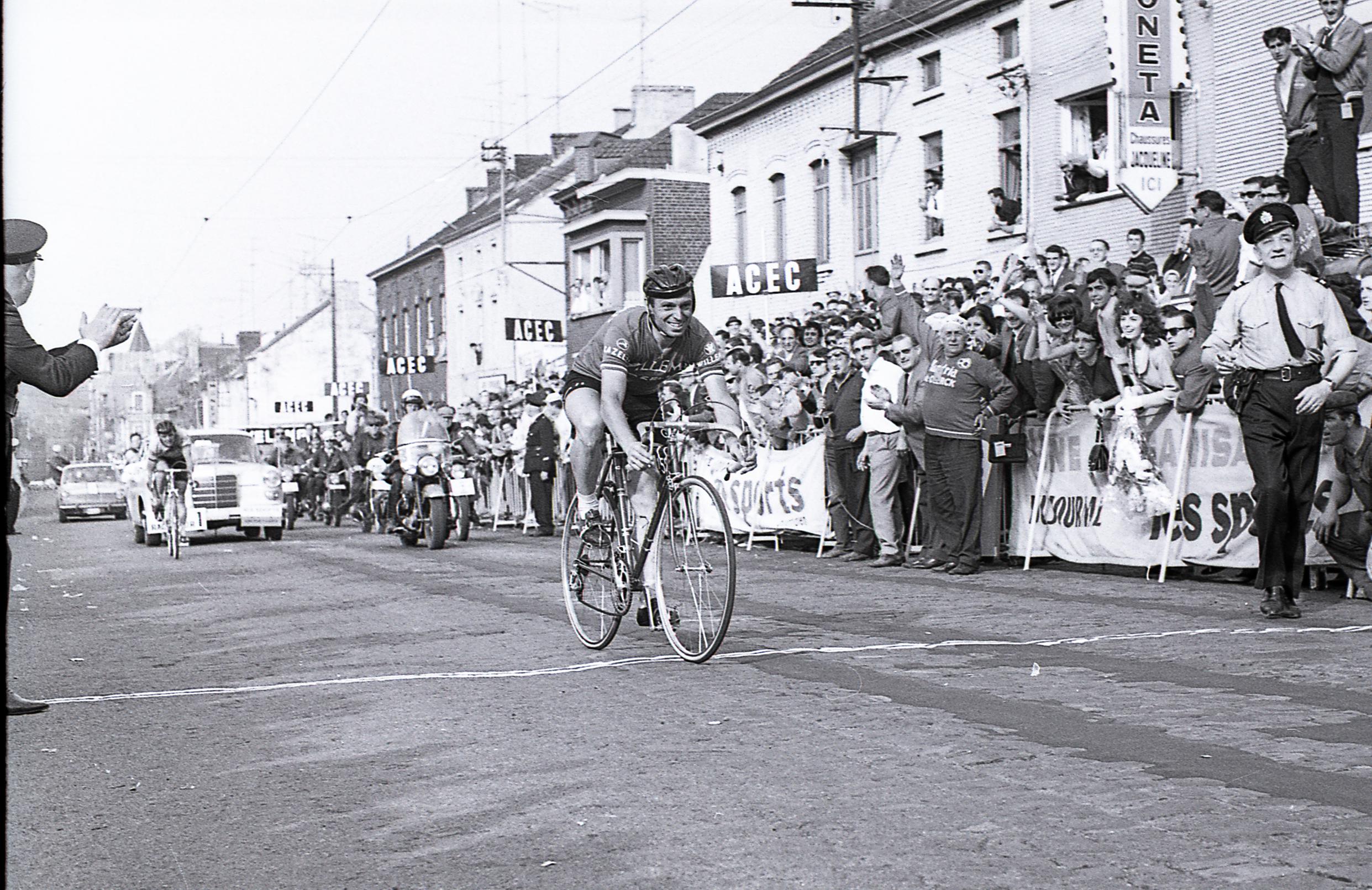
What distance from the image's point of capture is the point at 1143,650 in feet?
27.7

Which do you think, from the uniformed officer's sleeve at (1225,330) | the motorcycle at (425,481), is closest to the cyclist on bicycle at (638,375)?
the uniformed officer's sleeve at (1225,330)

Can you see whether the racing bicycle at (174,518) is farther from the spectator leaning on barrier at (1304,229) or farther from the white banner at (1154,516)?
the spectator leaning on barrier at (1304,229)

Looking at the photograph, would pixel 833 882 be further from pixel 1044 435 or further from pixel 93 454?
pixel 93 454

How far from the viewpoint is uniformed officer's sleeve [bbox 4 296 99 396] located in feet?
21.5

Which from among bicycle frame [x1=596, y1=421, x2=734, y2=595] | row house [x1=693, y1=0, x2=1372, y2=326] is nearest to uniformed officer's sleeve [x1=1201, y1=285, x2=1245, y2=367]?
bicycle frame [x1=596, y1=421, x2=734, y2=595]

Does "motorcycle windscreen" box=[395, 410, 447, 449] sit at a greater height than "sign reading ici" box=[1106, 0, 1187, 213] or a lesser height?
lesser

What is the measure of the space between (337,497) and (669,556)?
26.6 meters

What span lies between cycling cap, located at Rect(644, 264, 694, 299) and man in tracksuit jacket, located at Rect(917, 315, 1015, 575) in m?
6.15

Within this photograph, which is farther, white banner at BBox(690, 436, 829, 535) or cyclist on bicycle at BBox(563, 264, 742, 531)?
white banner at BBox(690, 436, 829, 535)

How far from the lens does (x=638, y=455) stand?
8.25 m

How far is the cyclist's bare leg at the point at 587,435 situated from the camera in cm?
883

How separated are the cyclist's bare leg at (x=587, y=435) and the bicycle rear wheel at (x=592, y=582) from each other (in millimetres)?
270

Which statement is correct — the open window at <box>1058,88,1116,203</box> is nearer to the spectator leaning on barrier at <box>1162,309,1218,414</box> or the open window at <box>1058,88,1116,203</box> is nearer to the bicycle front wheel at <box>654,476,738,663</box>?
the spectator leaning on barrier at <box>1162,309,1218,414</box>

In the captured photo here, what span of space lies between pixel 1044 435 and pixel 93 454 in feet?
554
